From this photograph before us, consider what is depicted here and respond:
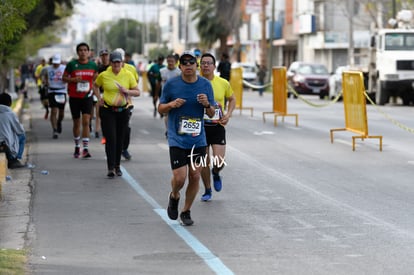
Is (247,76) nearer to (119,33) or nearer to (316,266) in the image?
(316,266)

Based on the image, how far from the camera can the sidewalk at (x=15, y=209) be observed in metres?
10.7

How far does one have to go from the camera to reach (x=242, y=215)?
40.0 feet

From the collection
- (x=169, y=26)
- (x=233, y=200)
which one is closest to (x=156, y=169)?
(x=233, y=200)

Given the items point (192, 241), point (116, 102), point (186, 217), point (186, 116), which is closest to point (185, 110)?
point (186, 116)

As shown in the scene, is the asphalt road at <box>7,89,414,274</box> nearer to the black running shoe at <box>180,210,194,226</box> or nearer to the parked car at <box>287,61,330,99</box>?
the black running shoe at <box>180,210,194,226</box>

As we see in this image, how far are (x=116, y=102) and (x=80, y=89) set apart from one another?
310 centimetres

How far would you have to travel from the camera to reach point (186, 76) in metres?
11.2

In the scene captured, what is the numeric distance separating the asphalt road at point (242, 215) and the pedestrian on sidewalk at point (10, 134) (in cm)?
39

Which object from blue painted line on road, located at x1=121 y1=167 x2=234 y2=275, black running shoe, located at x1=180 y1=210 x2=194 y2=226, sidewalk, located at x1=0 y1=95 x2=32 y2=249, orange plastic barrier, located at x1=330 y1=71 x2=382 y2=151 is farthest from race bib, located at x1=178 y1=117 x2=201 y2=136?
orange plastic barrier, located at x1=330 y1=71 x2=382 y2=151

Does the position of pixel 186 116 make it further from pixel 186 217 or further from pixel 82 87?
pixel 82 87

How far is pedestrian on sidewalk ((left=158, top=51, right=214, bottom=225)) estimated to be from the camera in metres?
11.2

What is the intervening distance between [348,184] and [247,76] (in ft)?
181

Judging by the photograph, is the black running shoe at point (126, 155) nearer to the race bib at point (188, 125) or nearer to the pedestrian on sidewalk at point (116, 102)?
the pedestrian on sidewalk at point (116, 102)

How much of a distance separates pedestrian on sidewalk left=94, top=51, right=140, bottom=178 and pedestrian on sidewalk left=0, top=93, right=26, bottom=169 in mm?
1385
